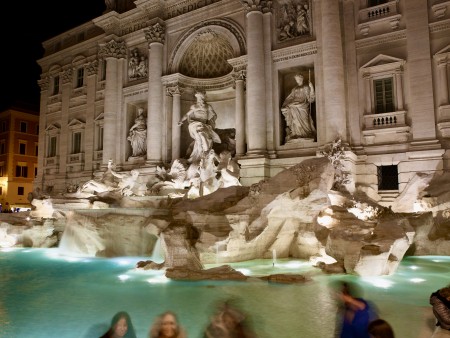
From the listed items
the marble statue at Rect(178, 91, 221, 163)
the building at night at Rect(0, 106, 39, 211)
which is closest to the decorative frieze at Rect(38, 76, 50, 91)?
the building at night at Rect(0, 106, 39, 211)

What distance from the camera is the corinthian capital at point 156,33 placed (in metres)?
19.3

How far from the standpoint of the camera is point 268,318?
5082 mm

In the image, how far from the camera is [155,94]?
19016 mm

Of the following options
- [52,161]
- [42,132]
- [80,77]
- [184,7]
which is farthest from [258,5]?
[42,132]

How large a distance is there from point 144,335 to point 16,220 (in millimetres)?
11799

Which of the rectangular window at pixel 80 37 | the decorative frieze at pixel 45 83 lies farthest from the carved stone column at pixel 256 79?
the decorative frieze at pixel 45 83

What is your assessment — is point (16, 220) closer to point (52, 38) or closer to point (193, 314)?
point (193, 314)

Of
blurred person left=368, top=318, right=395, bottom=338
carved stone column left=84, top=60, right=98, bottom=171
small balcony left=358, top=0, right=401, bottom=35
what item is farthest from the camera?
carved stone column left=84, top=60, right=98, bottom=171

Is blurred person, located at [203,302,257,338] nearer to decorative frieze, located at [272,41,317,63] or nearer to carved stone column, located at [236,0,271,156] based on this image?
carved stone column, located at [236,0,271,156]

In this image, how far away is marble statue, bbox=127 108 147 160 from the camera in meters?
20.3

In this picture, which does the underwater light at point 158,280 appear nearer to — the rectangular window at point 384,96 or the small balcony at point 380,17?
the rectangular window at point 384,96

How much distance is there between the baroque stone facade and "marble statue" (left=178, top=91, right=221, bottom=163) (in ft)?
4.15

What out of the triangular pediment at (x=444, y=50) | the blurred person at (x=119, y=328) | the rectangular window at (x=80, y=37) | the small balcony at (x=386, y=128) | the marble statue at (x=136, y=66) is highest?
the rectangular window at (x=80, y=37)

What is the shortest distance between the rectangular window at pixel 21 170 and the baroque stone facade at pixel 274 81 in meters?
12.7
